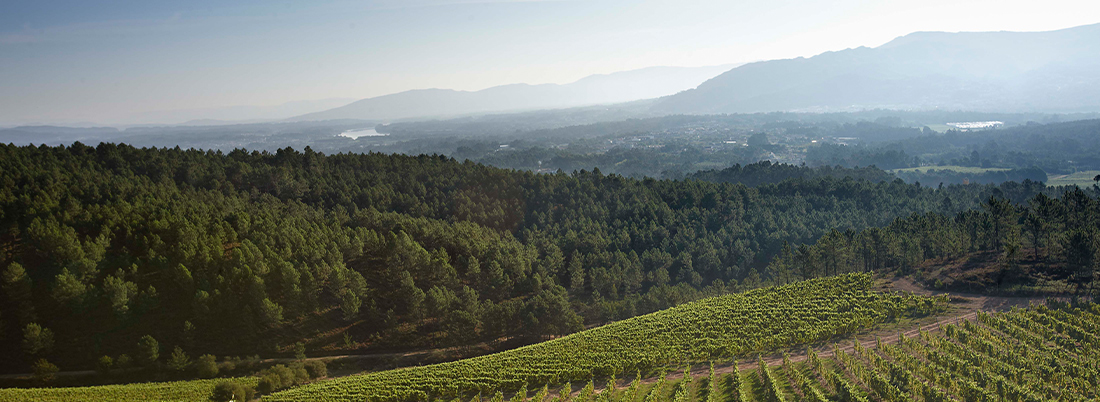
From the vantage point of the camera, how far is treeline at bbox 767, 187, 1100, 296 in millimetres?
43875

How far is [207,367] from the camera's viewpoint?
40.0 metres

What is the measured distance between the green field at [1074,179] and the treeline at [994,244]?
98776 mm

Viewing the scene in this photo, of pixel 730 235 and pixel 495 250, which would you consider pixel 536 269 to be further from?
pixel 730 235

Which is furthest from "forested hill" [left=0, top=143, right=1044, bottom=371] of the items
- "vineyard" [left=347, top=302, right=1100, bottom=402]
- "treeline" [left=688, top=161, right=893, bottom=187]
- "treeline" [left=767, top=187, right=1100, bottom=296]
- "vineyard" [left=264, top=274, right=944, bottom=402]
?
"treeline" [left=688, top=161, right=893, bottom=187]

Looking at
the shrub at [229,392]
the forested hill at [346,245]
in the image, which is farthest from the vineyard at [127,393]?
the forested hill at [346,245]

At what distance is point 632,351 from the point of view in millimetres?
37000

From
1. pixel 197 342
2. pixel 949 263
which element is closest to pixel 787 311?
pixel 949 263

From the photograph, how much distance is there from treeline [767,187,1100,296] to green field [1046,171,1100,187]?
9878cm

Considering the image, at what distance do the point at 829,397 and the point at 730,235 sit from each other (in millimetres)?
60021

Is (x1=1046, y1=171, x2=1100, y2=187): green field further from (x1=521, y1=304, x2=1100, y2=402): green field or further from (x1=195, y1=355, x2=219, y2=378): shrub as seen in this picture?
(x1=195, y1=355, x2=219, y2=378): shrub

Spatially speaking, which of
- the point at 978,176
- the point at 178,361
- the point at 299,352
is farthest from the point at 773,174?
the point at 178,361

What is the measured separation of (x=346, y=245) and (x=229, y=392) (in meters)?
25.5

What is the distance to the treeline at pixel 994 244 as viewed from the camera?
4388cm

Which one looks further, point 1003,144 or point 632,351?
point 1003,144
